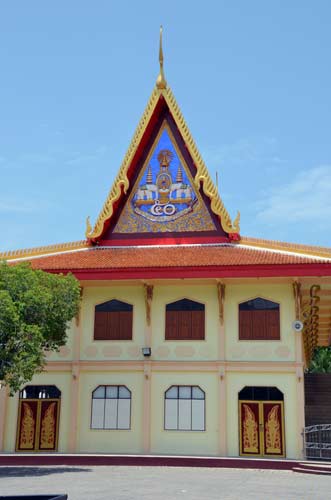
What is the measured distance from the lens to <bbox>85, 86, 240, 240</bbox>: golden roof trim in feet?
81.3

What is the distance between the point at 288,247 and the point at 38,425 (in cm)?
1115

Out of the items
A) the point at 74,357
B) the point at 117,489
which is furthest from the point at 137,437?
the point at 117,489

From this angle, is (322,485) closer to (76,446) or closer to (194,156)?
(76,446)

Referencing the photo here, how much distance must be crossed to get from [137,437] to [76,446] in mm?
2198

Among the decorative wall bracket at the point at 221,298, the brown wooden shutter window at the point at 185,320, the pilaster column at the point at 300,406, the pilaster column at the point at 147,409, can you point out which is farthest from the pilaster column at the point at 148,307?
the pilaster column at the point at 300,406

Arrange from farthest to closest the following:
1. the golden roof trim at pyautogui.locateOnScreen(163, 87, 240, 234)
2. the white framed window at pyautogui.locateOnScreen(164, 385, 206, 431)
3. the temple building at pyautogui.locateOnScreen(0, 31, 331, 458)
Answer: the golden roof trim at pyautogui.locateOnScreen(163, 87, 240, 234)
the white framed window at pyautogui.locateOnScreen(164, 385, 206, 431)
the temple building at pyautogui.locateOnScreen(0, 31, 331, 458)

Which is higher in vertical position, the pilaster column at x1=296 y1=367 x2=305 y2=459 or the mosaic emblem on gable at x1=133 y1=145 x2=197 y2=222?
the mosaic emblem on gable at x1=133 y1=145 x2=197 y2=222

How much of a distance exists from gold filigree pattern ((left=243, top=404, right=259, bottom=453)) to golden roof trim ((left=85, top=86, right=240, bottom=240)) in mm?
7085

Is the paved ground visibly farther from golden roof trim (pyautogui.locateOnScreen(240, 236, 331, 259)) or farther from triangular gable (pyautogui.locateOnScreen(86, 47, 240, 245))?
triangular gable (pyautogui.locateOnScreen(86, 47, 240, 245))

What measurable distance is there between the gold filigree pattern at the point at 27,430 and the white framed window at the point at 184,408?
4.79 m

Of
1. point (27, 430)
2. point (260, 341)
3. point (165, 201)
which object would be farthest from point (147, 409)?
point (165, 201)

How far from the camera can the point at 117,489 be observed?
13.7 metres

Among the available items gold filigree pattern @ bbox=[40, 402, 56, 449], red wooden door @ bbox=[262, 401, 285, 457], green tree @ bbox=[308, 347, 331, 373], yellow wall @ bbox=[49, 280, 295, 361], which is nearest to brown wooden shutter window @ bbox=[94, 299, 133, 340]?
yellow wall @ bbox=[49, 280, 295, 361]

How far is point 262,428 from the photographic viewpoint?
21078 mm
